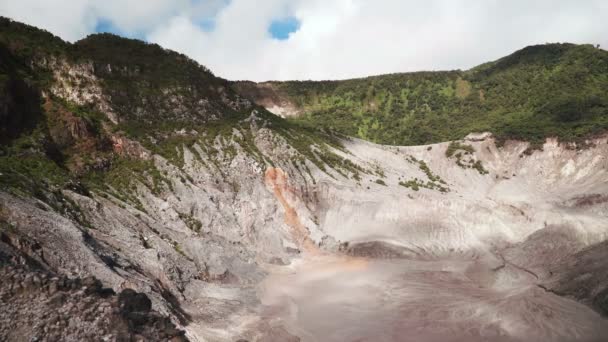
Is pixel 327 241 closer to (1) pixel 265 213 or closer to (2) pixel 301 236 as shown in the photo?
(2) pixel 301 236

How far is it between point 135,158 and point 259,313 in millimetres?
25021

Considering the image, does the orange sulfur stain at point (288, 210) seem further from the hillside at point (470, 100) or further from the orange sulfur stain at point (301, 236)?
the hillside at point (470, 100)

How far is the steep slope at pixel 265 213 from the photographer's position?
104 feet

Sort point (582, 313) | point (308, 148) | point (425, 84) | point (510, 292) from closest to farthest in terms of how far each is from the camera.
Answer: point (582, 313)
point (510, 292)
point (308, 148)
point (425, 84)

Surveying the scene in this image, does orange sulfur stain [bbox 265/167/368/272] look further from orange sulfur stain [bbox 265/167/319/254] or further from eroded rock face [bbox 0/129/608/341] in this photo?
eroded rock face [bbox 0/129/608/341]

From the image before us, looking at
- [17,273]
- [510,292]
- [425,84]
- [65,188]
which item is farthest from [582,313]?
[425,84]

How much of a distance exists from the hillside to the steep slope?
7.26 meters

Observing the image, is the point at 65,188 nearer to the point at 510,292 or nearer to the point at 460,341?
the point at 460,341

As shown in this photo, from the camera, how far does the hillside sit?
7681 cm

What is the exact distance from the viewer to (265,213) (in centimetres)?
5153

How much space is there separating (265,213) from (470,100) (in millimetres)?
67925

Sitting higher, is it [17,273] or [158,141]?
[158,141]

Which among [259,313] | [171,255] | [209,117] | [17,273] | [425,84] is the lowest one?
[259,313]

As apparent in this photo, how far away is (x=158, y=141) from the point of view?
54.8 m
